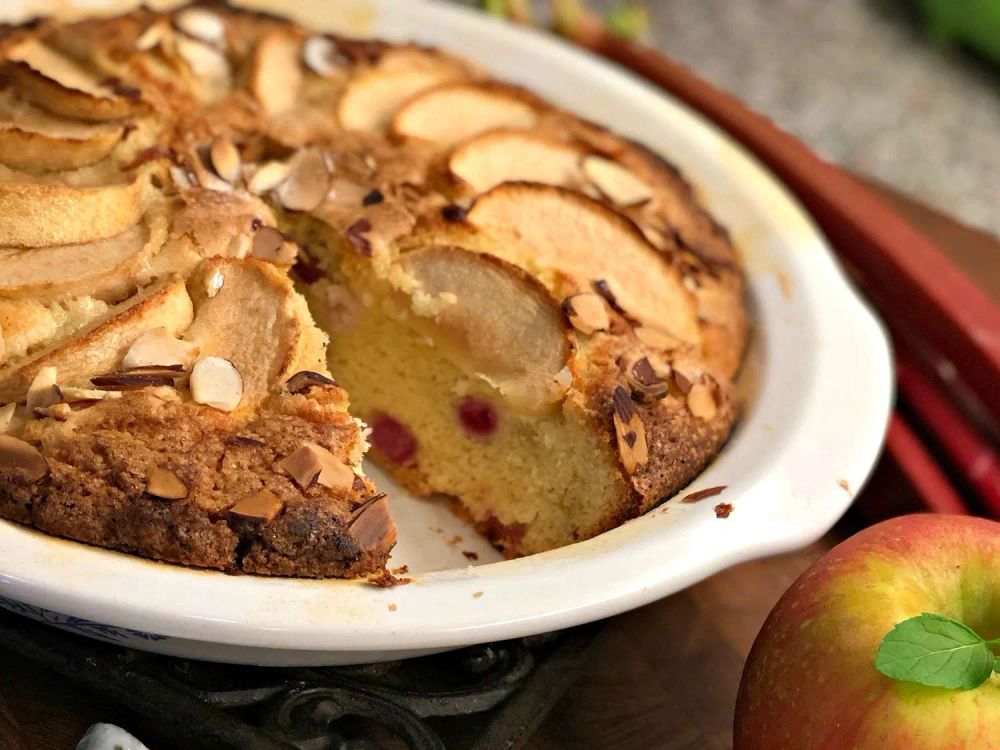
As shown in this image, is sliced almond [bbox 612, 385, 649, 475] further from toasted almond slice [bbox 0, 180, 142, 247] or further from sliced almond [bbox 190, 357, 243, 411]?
toasted almond slice [bbox 0, 180, 142, 247]

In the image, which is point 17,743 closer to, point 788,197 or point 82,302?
point 82,302

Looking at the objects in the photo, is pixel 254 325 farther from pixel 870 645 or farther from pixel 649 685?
pixel 870 645

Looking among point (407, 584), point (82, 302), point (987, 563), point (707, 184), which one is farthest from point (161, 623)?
point (707, 184)

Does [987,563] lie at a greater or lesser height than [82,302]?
greater

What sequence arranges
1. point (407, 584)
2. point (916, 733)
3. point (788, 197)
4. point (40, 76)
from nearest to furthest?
point (916, 733) < point (407, 584) < point (40, 76) < point (788, 197)

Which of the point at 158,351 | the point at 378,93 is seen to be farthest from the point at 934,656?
the point at 378,93

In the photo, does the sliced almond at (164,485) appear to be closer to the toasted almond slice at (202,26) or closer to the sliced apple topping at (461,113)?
the sliced apple topping at (461,113)

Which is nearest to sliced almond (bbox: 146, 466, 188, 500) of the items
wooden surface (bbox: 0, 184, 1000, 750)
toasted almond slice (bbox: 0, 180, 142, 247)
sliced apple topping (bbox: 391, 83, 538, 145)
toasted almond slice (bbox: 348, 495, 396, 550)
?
toasted almond slice (bbox: 348, 495, 396, 550)
